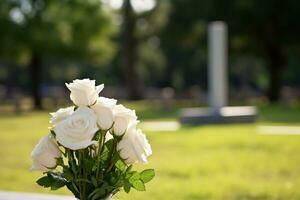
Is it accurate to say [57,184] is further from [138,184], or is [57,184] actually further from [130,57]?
[130,57]

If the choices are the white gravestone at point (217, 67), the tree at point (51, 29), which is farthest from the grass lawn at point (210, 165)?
the tree at point (51, 29)

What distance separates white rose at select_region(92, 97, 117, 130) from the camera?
2.48m

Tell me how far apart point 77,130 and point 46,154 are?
28 cm

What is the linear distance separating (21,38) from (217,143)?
60.4 feet

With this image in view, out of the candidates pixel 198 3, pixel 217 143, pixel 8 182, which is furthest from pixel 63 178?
pixel 198 3

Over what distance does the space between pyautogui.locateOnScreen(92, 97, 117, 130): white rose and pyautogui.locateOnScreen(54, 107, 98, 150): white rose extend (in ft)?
0.19

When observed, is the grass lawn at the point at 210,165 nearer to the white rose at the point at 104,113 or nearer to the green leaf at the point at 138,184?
the green leaf at the point at 138,184

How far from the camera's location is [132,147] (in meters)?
2.53

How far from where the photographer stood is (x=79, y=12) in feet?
101

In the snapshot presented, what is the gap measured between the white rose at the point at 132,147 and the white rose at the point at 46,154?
0.31 meters

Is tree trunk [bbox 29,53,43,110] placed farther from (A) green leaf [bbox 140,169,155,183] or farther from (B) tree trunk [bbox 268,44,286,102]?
(A) green leaf [bbox 140,169,155,183]

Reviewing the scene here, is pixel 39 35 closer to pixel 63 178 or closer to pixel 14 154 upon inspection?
pixel 14 154

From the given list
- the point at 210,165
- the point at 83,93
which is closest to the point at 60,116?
the point at 83,93

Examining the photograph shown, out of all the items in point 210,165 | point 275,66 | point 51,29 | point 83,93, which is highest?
point 51,29
